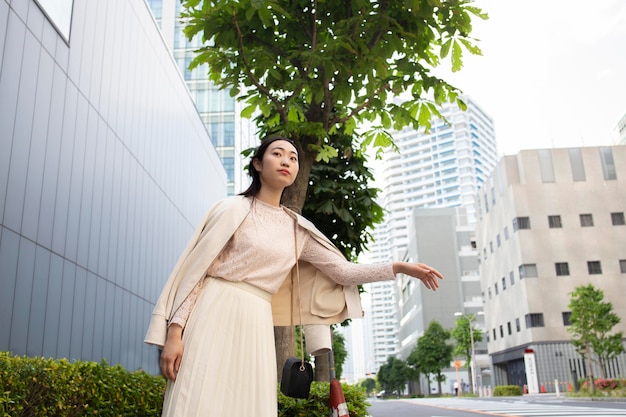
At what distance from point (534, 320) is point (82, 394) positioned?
133 feet

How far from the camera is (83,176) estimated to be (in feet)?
40.9

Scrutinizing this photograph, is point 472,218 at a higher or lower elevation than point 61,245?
higher

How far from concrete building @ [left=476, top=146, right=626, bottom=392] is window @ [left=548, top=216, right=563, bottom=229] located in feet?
0.22

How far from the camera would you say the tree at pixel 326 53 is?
4738 millimetres

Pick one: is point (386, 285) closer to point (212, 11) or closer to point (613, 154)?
point (613, 154)

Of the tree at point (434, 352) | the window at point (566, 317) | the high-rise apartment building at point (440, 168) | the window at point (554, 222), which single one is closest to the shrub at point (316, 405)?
the window at point (566, 317)

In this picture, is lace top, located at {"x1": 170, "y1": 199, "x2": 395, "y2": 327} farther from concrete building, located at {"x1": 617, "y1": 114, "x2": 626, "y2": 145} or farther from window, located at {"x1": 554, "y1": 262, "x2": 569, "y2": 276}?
concrete building, located at {"x1": 617, "y1": 114, "x2": 626, "y2": 145}

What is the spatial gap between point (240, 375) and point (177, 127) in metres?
20.1

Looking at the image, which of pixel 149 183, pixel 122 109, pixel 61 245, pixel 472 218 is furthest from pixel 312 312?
pixel 472 218

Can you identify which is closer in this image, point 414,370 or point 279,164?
point 279,164

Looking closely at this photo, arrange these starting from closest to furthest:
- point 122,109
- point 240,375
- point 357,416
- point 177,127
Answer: point 240,375, point 357,416, point 122,109, point 177,127

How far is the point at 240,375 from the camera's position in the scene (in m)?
2.42

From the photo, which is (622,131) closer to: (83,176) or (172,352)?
(83,176)

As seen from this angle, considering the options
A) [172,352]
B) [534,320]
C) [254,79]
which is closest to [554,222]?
[534,320]
